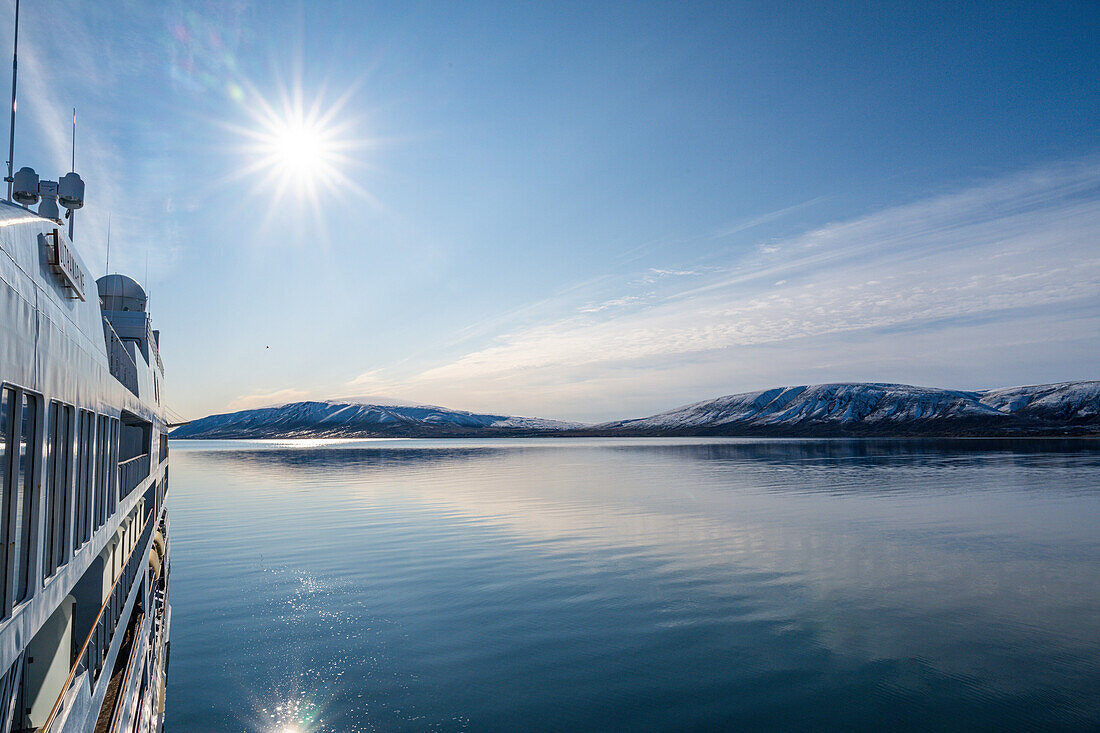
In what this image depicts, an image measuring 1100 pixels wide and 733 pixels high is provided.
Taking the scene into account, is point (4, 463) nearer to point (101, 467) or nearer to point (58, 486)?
point (58, 486)

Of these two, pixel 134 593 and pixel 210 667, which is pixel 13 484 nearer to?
pixel 134 593

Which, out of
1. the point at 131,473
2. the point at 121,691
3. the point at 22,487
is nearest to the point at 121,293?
the point at 131,473

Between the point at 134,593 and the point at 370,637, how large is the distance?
555cm

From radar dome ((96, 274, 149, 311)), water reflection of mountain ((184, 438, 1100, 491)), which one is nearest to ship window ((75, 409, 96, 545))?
radar dome ((96, 274, 149, 311))

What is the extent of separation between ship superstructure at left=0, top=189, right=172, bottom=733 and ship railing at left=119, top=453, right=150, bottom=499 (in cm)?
13

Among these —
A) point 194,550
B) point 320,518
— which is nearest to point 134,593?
point 194,550

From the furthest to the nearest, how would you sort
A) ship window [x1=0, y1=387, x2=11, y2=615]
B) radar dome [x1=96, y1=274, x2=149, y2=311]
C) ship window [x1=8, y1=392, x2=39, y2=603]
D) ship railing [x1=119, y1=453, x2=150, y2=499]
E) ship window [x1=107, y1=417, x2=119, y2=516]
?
radar dome [x1=96, y1=274, x2=149, y2=311], ship railing [x1=119, y1=453, x2=150, y2=499], ship window [x1=107, y1=417, x2=119, y2=516], ship window [x1=8, y1=392, x2=39, y2=603], ship window [x1=0, y1=387, x2=11, y2=615]

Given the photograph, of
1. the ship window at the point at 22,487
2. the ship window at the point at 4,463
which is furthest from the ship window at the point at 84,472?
the ship window at the point at 4,463

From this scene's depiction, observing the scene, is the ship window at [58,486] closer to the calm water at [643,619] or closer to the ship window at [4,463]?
the ship window at [4,463]

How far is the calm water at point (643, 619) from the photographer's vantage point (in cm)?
1212

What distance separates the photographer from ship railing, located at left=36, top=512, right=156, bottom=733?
22.9 ft

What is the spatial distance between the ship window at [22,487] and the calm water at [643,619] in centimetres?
735

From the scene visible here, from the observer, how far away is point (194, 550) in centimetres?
2905

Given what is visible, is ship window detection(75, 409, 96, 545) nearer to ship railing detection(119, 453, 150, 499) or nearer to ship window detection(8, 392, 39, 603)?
ship window detection(8, 392, 39, 603)
